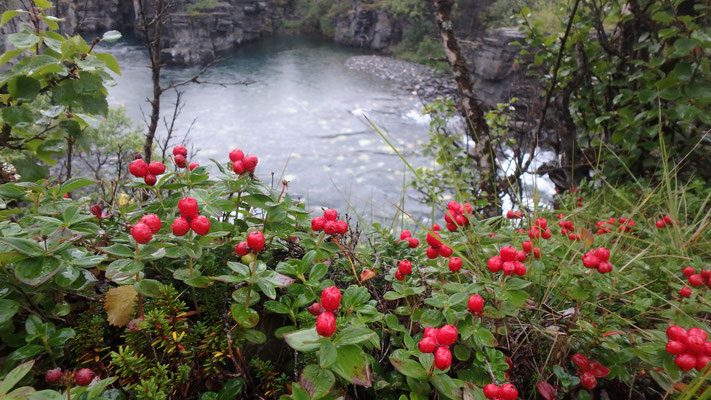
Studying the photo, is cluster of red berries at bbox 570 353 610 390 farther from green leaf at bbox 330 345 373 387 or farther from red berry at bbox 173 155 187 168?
red berry at bbox 173 155 187 168

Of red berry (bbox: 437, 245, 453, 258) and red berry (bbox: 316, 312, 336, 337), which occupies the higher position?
red berry (bbox: 316, 312, 336, 337)

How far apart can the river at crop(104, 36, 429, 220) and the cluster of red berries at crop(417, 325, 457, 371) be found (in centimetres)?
377

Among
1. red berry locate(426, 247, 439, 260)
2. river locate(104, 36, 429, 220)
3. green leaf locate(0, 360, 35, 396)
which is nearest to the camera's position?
green leaf locate(0, 360, 35, 396)

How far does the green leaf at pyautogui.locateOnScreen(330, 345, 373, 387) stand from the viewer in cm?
62

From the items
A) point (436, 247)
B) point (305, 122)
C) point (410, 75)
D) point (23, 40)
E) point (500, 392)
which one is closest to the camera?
point (500, 392)

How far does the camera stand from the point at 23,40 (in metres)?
1.03

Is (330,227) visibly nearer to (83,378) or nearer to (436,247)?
(436,247)

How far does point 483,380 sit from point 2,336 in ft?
2.89

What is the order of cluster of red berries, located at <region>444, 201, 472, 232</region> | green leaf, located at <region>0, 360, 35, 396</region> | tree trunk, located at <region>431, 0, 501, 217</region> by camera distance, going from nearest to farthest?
→ green leaf, located at <region>0, 360, 35, 396</region>
cluster of red berries, located at <region>444, 201, 472, 232</region>
tree trunk, located at <region>431, 0, 501, 217</region>

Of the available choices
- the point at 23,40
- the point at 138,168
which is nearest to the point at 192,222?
the point at 138,168

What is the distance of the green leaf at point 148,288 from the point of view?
71 centimetres

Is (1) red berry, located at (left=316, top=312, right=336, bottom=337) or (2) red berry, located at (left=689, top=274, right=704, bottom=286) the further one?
(2) red berry, located at (left=689, top=274, right=704, bottom=286)

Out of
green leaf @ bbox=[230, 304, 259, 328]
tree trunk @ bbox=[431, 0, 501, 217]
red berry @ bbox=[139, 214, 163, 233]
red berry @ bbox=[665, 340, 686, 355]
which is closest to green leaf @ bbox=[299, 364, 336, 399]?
green leaf @ bbox=[230, 304, 259, 328]

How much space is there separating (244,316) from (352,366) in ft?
0.75
